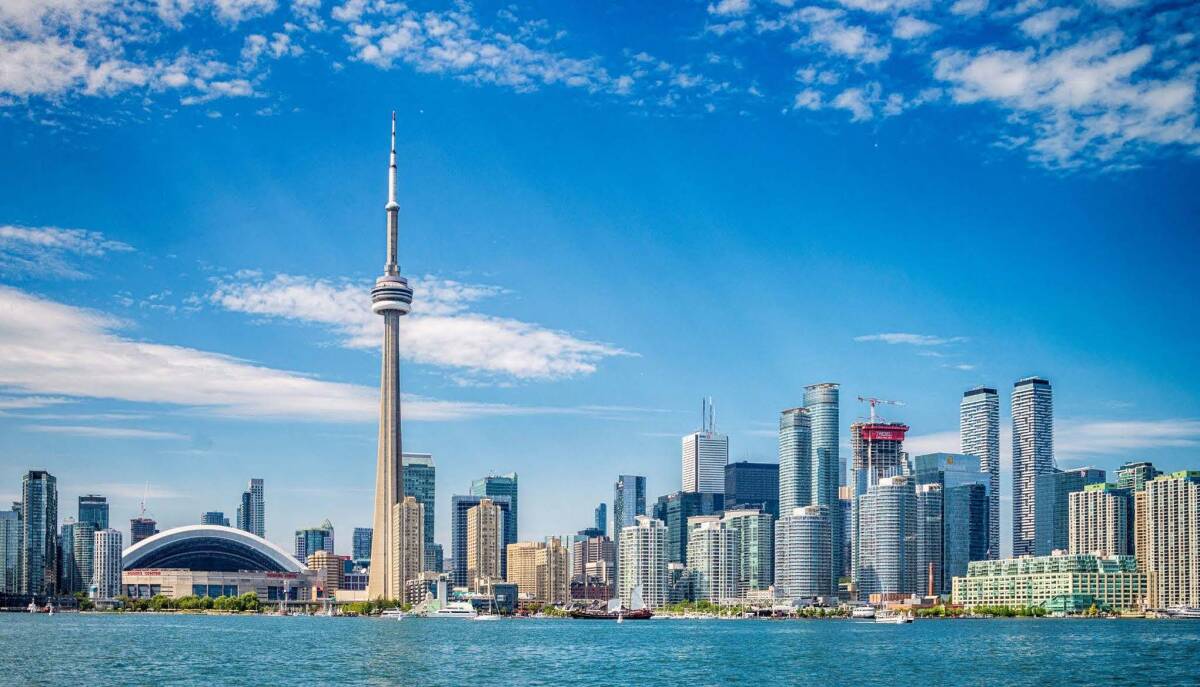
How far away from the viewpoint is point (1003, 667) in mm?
116125

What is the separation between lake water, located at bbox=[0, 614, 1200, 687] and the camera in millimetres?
100250

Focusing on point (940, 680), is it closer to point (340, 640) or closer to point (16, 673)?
point (16, 673)

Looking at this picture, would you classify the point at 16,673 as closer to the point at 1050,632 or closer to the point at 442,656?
the point at 442,656

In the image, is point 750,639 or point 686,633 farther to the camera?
point 686,633

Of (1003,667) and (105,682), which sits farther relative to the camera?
(1003,667)

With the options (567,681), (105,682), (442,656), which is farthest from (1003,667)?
(105,682)

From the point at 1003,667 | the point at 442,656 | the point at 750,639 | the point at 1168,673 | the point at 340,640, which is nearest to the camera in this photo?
the point at 1168,673

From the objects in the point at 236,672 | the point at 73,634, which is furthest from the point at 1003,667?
the point at 73,634

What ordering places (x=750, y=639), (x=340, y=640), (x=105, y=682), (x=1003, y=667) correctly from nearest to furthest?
(x=105, y=682), (x=1003, y=667), (x=340, y=640), (x=750, y=639)

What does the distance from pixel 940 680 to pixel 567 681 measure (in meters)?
27.1

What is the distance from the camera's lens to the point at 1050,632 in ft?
648

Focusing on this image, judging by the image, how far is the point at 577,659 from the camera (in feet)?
412

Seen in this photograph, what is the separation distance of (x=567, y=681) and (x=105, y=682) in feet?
101

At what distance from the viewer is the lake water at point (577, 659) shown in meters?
100
